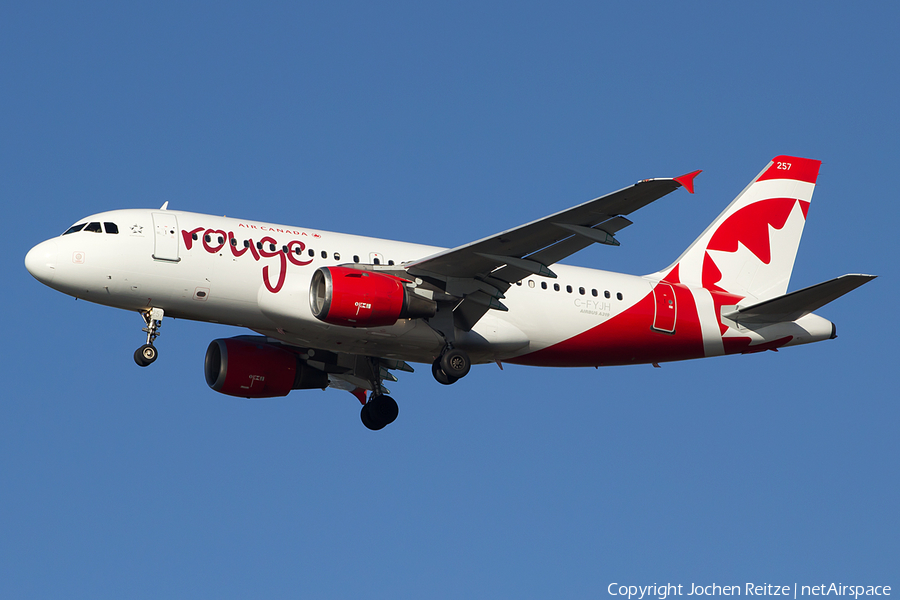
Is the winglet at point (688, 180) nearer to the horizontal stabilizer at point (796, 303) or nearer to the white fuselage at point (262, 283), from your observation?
the horizontal stabilizer at point (796, 303)

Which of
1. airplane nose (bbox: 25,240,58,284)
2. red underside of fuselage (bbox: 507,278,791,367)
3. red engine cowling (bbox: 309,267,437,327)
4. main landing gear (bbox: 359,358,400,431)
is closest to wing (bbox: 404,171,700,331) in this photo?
red engine cowling (bbox: 309,267,437,327)

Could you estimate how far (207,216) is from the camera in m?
28.3

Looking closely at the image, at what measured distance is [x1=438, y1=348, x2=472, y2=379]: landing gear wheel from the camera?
2852cm

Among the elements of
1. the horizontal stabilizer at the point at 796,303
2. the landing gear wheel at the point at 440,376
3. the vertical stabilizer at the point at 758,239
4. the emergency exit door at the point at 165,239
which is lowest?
the landing gear wheel at the point at 440,376

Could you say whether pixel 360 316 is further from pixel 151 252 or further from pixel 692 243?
pixel 692 243

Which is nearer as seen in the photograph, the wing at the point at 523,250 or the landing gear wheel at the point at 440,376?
the wing at the point at 523,250

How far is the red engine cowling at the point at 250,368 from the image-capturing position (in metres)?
31.5

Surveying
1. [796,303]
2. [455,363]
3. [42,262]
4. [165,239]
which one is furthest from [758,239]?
[42,262]

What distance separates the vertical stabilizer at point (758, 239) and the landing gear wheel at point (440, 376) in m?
8.23

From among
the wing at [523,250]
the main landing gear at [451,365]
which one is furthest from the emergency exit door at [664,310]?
the main landing gear at [451,365]

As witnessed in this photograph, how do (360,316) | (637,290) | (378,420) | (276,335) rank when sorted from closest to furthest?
1. (360,316)
2. (276,335)
3. (637,290)
4. (378,420)

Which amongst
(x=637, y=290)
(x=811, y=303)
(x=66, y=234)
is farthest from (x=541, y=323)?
(x=66, y=234)

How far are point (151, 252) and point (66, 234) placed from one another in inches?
93.8

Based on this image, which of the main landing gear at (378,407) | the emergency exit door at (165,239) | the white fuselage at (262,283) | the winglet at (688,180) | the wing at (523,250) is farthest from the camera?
the main landing gear at (378,407)
